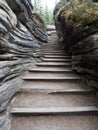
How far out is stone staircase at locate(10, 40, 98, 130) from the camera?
8.58ft

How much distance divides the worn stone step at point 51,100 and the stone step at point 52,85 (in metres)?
0.18

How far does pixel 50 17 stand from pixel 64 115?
26.4 m

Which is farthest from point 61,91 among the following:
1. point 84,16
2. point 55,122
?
point 84,16

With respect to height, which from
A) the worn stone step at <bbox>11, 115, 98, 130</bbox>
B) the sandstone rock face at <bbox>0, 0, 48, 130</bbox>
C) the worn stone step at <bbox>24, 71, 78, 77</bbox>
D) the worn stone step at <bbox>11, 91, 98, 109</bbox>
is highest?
the sandstone rock face at <bbox>0, 0, 48, 130</bbox>

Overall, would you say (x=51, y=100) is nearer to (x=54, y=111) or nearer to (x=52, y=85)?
(x=54, y=111)

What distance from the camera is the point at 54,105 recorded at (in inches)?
122

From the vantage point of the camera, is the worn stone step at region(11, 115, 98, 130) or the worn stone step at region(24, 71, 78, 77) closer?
the worn stone step at region(11, 115, 98, 130)

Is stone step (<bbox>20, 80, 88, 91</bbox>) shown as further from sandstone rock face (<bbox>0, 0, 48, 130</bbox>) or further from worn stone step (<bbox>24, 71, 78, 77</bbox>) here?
worn stone step (<bbox>24, 71, 78, 77</bbox>)

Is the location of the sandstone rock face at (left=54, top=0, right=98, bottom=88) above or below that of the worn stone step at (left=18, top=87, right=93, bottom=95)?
above

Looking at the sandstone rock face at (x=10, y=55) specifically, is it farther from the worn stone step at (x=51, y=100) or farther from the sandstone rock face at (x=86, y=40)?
the sandstone rock face at (x=86, y=40)

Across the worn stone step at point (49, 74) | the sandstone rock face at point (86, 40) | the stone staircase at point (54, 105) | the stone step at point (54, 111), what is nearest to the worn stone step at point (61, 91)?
the stone staircase at point (54, 105)

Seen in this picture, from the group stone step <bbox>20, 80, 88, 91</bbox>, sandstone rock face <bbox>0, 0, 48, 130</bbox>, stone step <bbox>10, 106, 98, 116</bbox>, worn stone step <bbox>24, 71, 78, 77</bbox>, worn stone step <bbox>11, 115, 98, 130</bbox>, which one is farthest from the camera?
worn stone step <bbox>24, 71, 78, 77</bbox>

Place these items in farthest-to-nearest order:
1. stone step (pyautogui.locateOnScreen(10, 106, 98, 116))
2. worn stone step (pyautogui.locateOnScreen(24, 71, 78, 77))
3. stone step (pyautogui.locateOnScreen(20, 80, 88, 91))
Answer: worn stone step (pyautogui.locateOnScreen(24, 71, 78, 77)), stone step (pyautogui.locateOnScreen(20, 80, 88, 91)), stone step (pyautogui.locateOnScreen(10, 106, 98, 116))

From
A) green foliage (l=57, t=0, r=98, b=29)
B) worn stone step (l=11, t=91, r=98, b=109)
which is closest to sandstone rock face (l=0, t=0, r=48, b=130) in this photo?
worn stone step (l=11, t=91, r=98, b=109)
